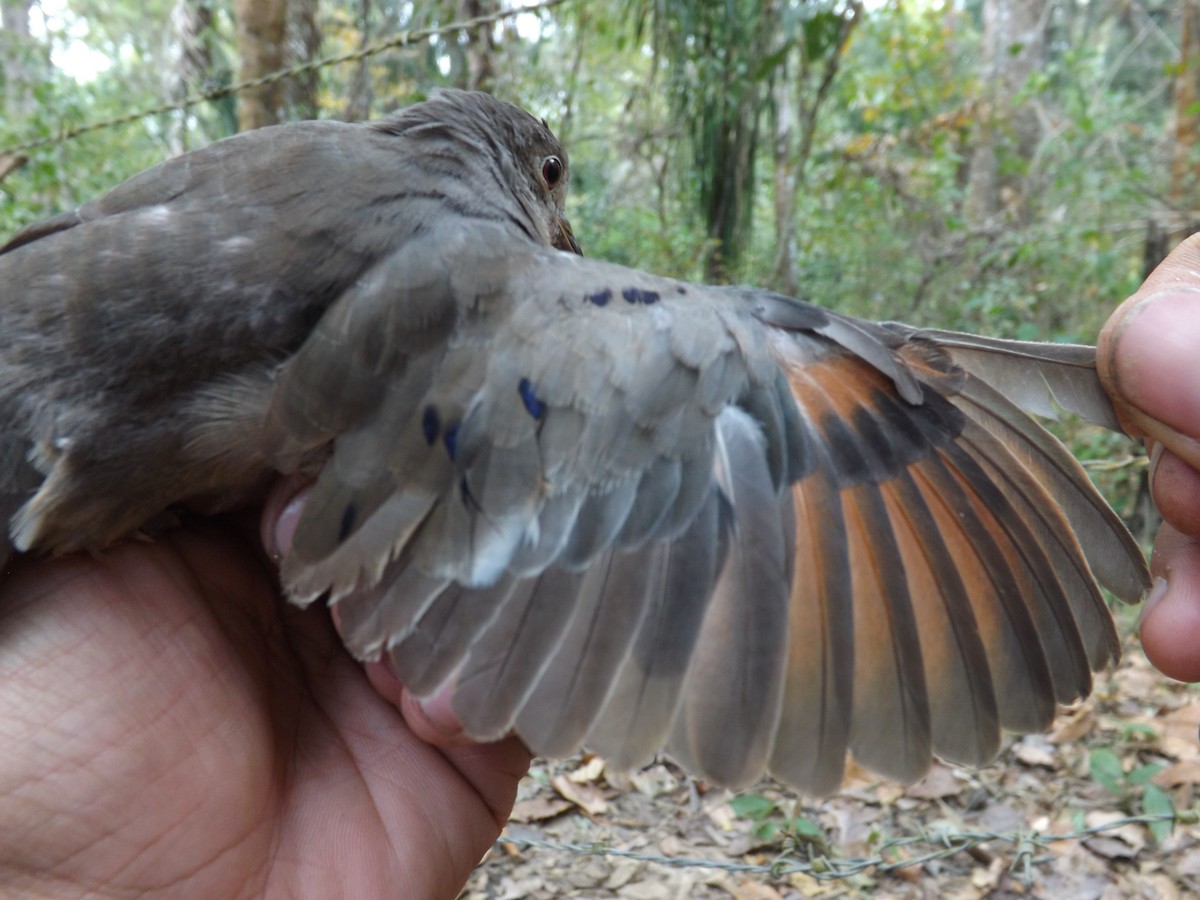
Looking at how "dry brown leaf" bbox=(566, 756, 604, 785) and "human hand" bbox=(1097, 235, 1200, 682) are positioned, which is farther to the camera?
"dry brown leaf" bbox=(566, 756, 604, 785)

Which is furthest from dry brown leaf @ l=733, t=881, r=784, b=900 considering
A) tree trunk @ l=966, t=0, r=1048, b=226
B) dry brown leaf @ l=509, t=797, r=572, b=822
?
tree trunk @ l=966, t=0, r=1048, b=226

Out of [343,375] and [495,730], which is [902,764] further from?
[343,375]

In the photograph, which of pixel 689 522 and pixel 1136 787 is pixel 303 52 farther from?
pixel 1136 787

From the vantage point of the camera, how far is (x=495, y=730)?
1.63m

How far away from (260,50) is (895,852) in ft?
18.9

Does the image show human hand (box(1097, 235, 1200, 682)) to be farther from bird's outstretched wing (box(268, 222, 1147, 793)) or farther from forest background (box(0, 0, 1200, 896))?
forest background (box(0, 0, 1200, 896))

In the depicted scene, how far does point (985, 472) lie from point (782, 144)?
772cm

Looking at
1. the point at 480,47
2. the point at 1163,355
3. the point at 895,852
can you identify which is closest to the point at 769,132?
the point at 480,47

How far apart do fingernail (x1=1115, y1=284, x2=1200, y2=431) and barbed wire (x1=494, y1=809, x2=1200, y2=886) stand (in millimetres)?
2493

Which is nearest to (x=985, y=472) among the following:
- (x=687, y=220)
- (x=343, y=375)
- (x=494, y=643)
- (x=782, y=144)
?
(x=494, y=643)

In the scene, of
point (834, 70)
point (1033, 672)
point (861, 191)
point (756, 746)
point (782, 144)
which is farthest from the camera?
point (861, 191)

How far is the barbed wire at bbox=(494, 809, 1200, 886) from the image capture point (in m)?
3.60

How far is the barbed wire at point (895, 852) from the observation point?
360cm

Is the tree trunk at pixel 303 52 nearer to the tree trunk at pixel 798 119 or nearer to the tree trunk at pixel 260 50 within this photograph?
the tree trunk at pixel 260 50
